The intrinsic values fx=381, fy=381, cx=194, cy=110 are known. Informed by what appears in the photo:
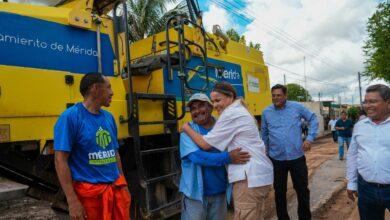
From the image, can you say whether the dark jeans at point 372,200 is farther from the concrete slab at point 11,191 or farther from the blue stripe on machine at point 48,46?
the concrete slab at point 11,191

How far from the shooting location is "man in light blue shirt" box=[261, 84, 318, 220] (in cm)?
433

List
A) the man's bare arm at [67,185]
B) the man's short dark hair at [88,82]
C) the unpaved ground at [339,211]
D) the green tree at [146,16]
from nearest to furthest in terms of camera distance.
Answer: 1. the man's bare arm at [67,185]
2. the man's short dark hair at [88,82]
3. the unpaved ground at [339,211]
4. the green tree at [146,16]

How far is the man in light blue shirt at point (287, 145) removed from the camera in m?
4.33

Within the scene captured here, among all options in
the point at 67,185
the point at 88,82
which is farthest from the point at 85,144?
the point at 88,82

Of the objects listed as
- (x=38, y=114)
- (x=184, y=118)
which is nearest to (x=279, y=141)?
(x=184, y=118)

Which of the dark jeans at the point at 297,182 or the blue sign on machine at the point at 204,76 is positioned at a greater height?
the blue sign on machine at the point at 204,76

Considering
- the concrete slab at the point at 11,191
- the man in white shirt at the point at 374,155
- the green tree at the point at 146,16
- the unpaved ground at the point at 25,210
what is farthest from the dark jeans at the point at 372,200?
the green tree at the point at 146,16

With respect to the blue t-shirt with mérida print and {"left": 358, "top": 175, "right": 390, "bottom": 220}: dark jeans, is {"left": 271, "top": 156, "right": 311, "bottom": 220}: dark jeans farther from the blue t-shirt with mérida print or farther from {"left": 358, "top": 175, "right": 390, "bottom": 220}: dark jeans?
the blue t-shirt with mérida print

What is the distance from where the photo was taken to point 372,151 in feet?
9.43

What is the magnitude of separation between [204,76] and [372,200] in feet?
9.44

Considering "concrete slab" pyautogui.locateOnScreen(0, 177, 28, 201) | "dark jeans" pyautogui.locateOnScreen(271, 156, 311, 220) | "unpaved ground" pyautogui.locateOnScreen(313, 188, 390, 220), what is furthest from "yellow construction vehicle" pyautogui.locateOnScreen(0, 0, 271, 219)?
"concrete slab" pyautogui.locateOnScreen(0, 177, 28, 201)

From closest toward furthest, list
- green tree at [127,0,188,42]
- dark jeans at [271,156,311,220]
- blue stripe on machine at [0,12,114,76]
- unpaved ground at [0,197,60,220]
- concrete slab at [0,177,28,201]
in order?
blue stripe on machine at [0,12,114,76] < dark jeans at [271,156,311,220] < unpaved ground at [0,197,60,220] < concrete slab at [0,177,28,201] < green tree at [127,0,188,42]

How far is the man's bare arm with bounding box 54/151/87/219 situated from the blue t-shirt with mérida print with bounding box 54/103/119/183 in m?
0.06

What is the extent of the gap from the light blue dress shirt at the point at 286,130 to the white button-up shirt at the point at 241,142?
1.67 m
